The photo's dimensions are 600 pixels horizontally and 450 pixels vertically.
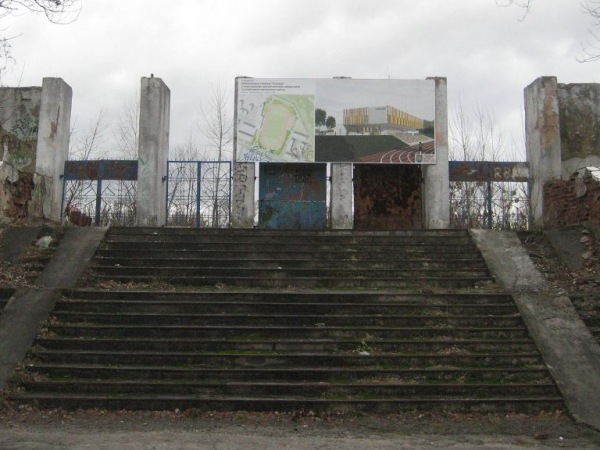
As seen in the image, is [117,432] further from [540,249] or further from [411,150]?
[411,150]

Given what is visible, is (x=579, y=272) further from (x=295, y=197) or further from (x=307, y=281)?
(x=295, y=197)

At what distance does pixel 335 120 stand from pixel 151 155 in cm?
536

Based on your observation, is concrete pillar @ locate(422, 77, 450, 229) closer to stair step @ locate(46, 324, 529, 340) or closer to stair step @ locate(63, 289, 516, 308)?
stair step @ locate(63, 289, 516, 308)

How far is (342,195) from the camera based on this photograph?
658 inches

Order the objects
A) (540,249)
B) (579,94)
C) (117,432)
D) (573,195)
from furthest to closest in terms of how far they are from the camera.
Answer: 1. (579,94)
2. (573,195)
3. (540,249)
4. (117,432)

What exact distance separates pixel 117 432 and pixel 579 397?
221 inches

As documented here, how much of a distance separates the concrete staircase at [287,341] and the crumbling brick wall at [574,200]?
9.82ft

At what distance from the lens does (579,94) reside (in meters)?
16.2

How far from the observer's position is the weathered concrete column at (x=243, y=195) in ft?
54.4

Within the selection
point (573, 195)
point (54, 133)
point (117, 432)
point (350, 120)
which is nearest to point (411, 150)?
point (350, 120)

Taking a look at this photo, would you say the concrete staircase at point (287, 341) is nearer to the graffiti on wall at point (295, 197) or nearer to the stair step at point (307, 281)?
the stair step at point (307, 281)

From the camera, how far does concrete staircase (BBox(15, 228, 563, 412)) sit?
7.43 metres

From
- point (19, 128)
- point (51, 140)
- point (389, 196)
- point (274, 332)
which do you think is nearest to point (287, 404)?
point (274, 332)

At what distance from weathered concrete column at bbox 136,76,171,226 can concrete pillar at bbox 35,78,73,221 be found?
7.37 feet
